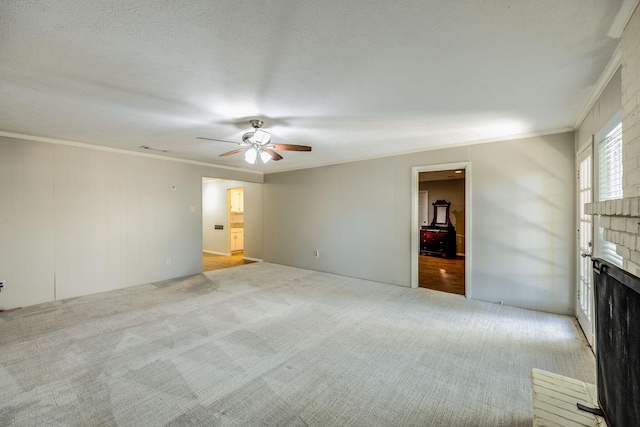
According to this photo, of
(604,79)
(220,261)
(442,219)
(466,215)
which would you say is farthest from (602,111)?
(220,261)

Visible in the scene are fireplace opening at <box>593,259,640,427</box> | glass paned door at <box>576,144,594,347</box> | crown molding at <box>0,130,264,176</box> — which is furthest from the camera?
crown molding at <box>0,130,264,176</box>

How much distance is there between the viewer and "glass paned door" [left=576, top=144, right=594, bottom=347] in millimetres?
2680

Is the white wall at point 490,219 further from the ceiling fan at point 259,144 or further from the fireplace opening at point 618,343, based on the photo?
the fireplace opening at point 618,343

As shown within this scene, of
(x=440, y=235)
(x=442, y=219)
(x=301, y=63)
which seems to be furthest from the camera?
(x=442, y=219)

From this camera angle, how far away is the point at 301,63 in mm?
1899

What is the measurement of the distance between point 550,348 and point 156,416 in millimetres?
3362

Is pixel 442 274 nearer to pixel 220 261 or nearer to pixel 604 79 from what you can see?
pixel 604 79

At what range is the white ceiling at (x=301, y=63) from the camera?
1427 mm

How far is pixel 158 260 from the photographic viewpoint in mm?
5090

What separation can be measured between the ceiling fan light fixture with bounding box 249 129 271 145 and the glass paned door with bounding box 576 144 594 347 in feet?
10.6

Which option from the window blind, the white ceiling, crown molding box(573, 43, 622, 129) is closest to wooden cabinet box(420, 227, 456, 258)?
the white ceiling

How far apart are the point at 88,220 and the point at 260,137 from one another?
3.42 metres

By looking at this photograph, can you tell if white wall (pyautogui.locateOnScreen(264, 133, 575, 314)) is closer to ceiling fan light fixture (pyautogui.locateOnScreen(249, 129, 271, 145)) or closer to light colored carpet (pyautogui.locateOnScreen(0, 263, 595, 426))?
light colored carpet (pyautogui.locateOnScreen(0, 263, 595, 426))

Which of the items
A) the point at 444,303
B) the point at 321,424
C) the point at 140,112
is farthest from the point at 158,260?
the point at 444,303
